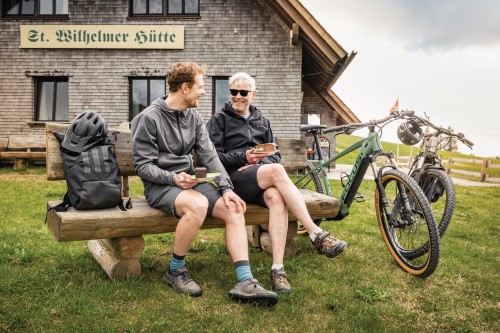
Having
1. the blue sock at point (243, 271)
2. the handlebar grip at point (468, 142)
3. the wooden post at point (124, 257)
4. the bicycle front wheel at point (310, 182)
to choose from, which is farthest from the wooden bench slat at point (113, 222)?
the handlebar grip at point (468, 142)

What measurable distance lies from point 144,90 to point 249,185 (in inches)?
416

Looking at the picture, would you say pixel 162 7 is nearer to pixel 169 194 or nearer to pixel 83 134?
pixel 83 134

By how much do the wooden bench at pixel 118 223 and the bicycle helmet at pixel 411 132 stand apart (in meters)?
1.00

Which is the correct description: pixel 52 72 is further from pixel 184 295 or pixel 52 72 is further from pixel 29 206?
pixel 184 295

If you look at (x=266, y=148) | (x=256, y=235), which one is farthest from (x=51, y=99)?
(x=266, y=148)

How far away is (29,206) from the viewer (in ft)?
21.2

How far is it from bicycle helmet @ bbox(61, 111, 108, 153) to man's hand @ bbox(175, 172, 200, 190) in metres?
0.72

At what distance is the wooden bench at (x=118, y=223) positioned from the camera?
10.0ft

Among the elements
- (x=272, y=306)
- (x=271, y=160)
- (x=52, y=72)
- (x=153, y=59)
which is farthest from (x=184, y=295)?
(x=52, y=72)

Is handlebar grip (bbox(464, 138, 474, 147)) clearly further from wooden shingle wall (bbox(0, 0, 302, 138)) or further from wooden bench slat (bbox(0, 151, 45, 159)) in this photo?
wooden bench slat (bbox(0, 151, 45, 159))

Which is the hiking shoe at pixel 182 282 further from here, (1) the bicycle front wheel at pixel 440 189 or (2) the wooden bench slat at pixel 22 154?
(2) the wooden bench slat at pixel 22 154

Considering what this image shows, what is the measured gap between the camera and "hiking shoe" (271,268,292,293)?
3.13 m

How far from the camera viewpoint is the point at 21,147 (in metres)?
13.0

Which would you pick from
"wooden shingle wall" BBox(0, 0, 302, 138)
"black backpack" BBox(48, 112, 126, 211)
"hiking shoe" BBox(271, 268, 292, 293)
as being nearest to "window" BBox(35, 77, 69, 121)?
"wooden shingle wall" BBox(0, 0, 302, 138)
